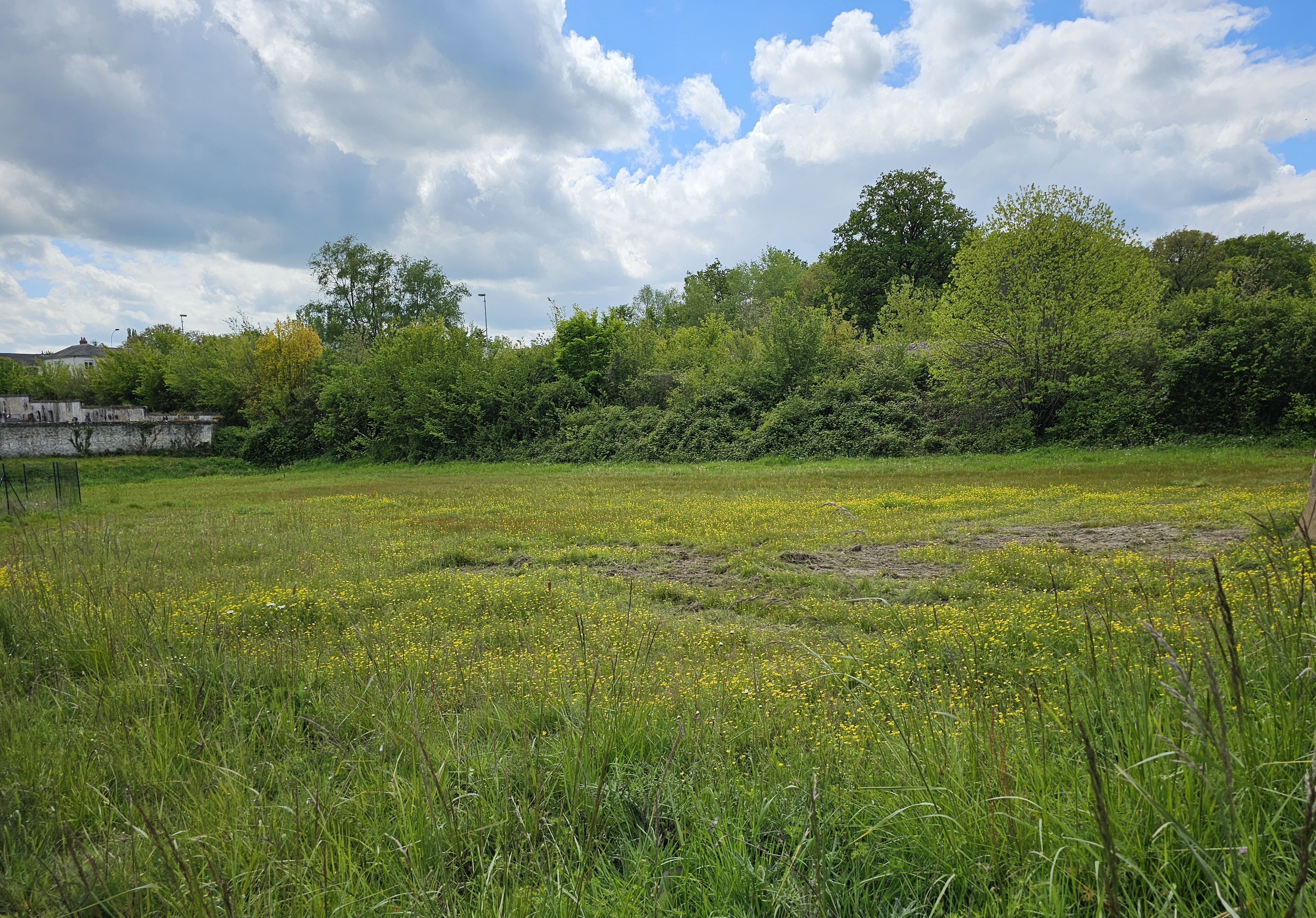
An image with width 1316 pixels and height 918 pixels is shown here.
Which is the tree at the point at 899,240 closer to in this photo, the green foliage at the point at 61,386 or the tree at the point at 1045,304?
the tree at the point at 1045,304

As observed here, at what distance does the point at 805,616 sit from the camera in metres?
6.94

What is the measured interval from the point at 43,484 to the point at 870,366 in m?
29.4

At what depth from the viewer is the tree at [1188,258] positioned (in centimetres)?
5388

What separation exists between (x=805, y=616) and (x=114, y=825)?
5582 millimetres

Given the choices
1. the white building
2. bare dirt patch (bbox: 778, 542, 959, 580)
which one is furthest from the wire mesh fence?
the white building

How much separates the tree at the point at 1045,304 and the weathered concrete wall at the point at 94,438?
48.0m

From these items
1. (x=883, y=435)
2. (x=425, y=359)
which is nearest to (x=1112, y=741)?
(x=883, y=435)

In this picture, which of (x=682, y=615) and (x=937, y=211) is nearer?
(x=682, y=615)

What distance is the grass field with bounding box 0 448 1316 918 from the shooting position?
79.6 inches

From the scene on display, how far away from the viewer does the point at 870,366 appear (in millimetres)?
29859

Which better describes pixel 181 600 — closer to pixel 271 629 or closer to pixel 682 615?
pixel 271 629

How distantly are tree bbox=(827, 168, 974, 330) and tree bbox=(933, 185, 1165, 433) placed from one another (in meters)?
25.2

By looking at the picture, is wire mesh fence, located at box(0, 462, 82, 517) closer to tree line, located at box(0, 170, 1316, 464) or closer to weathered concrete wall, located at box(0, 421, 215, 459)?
Result: tree line, located at box(0, 170, 1316, 464)

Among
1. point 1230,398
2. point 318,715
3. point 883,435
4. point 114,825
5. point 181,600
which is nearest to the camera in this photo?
point 114,825
